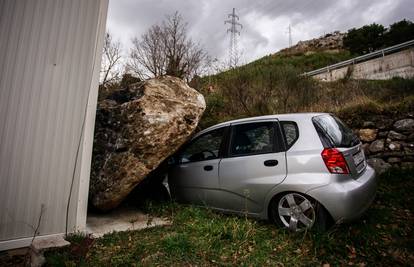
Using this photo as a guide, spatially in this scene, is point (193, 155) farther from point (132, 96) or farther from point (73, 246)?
point (73, 246)

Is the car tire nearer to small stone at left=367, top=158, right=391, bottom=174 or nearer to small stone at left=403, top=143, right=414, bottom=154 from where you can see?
small stone at left=367, top=158, right=391, bottom=174

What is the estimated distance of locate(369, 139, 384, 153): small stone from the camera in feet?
17.5

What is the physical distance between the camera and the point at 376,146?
538cm

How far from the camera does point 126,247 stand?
3023mm

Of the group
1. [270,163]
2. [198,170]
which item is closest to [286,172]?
[270,163]

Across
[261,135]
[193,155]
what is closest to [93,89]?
[193,155]

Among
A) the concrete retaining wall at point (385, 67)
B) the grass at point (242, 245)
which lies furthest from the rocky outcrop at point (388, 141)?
the concrete retaining wall at point (385, 67)

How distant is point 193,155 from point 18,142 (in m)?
2.49

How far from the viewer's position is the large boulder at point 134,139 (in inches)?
152

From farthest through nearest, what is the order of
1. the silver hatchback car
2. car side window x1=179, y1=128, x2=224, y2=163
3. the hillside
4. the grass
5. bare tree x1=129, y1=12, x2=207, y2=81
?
bare tree x1=129, y1=12, x2=207, y2=81 → the hillside → car side window x1=179, y1=128, x2=224, y2=163 → the silver hatchback car → the grass

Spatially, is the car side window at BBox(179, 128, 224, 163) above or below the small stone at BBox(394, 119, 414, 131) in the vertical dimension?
below

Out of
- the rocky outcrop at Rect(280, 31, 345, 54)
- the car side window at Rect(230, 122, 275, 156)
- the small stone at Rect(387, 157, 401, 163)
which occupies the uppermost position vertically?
the rocky outcrop at Rect(280, 31, 345, 54)

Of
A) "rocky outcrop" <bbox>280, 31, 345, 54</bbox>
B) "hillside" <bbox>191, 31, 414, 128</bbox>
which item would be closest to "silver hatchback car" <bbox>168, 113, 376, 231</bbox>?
"hillside" <bbox>191, 31, 414, 128</bbox>

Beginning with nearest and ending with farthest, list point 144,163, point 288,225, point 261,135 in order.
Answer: point 288,225
point 261,135
point 144,163
